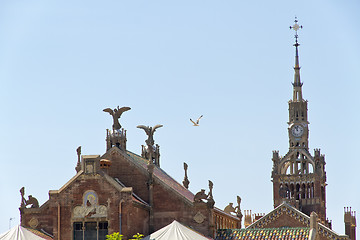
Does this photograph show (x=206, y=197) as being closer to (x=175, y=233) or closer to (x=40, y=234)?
(x=175, y=233)

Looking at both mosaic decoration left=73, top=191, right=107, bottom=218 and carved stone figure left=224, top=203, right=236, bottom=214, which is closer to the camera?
mosaic decoration left=73, top=191, right=107, bottom=218

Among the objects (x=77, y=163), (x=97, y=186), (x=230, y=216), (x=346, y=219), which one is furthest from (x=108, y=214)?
(x=346, y=219)

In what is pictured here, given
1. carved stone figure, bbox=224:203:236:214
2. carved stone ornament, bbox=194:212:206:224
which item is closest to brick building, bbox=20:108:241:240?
carved stone ornament, bbox=194:212:206:224

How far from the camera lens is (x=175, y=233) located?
98.7 meters

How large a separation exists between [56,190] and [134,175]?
7.81 meters

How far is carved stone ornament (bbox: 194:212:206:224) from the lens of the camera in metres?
103

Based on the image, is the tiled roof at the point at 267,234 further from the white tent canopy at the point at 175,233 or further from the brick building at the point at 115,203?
the white tent canopy at the point at 175,233

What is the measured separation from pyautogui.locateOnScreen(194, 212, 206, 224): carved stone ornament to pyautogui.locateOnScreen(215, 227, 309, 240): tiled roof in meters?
2.34

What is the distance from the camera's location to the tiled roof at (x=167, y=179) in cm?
10625

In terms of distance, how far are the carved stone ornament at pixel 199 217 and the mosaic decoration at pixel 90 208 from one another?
864 cm

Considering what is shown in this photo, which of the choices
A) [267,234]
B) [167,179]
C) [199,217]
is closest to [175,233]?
[199,217]

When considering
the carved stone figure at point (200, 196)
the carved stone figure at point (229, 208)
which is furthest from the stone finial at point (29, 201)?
the carved stone figure at point (229, 208)

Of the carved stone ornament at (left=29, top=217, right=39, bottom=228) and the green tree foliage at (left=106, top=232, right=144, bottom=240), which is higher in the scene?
the carved stone ornament at (left=29, top=217, right=39, bottom=228)

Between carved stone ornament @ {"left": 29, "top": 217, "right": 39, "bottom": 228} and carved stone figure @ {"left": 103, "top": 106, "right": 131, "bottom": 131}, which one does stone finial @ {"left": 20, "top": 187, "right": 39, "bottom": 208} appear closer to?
carved stone ornament @ {"left": 29, "top": 217, "right": 39, "bottom": 228}
